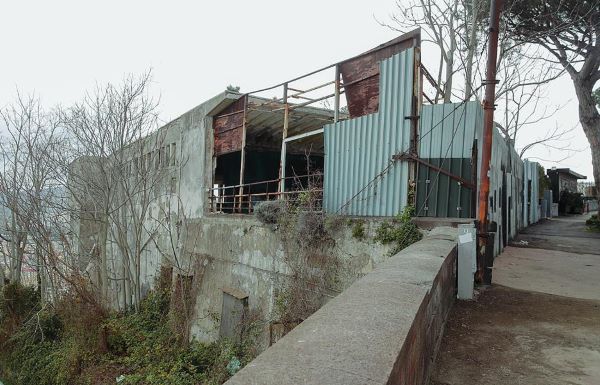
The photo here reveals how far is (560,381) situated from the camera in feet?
8.87

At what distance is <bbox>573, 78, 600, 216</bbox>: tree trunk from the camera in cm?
1585

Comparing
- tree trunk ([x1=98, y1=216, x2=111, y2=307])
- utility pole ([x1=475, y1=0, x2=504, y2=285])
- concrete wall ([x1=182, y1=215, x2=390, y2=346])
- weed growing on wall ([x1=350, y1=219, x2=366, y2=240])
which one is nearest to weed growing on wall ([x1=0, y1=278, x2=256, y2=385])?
concrete wall ([x1=182, y1=215, x2=390, y2=346])

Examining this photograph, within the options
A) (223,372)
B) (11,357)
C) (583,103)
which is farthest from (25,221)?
(583,103)

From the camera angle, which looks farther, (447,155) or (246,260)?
(246,260)

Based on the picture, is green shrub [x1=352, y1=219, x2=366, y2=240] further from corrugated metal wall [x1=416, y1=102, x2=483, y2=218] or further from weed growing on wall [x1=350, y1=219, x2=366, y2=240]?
corrugated metal wall [x1=416, y1=102, x2=483, y2=218]

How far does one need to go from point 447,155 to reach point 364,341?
19.6ft

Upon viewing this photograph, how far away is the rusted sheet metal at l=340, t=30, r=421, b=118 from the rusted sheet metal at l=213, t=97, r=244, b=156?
4081 millimetres

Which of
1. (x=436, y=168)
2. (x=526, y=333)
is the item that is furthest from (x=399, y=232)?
(x=526, y=333)

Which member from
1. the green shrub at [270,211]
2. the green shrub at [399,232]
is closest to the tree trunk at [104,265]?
the green shrub at [270,211]

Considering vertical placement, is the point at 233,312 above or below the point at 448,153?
below

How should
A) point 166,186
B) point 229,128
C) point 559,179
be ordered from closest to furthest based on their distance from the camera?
point 229,128
point 166,186
point 559,179

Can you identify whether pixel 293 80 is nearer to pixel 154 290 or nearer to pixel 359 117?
pixel 359 117

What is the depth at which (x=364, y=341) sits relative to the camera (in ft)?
5.24

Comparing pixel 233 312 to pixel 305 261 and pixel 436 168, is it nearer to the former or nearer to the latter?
pixel 305 261
